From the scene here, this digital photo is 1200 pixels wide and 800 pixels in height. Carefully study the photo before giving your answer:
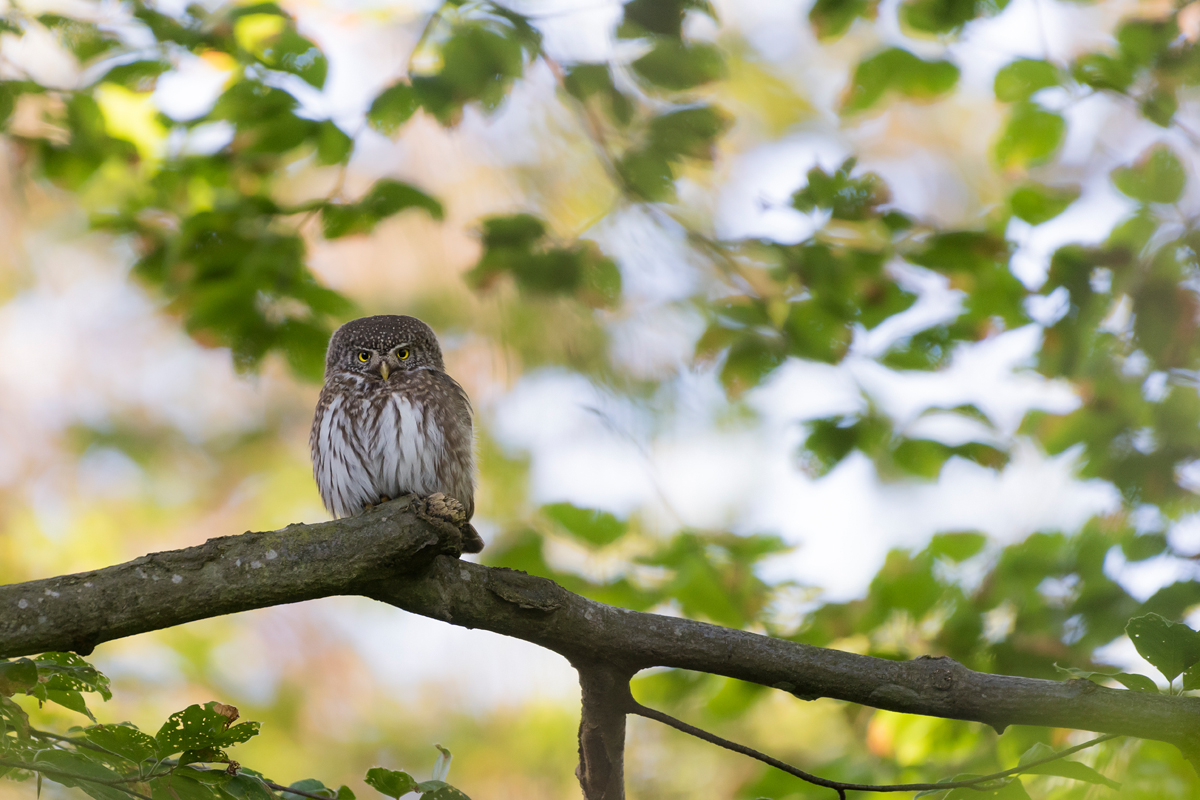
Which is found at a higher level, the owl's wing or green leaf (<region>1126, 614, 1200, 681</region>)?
the owl's wing

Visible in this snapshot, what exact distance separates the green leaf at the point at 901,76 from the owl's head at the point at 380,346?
6.43ft

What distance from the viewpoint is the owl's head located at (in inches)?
139

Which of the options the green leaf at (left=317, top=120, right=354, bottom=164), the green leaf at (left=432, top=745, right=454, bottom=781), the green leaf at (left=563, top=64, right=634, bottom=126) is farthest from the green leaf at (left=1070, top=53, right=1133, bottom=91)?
the green leaf at (left=432, top=745, right=454, bottom=781)

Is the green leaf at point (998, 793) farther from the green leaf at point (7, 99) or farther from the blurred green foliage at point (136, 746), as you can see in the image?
the green leaf at point (7, 99)

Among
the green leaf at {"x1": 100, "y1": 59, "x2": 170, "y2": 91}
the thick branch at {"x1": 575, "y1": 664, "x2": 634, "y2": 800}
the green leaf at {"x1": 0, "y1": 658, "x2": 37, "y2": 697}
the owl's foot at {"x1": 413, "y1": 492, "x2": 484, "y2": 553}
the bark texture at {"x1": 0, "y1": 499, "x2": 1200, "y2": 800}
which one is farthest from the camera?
the green leaf at {"x1": 100, "y1": 59, "x2": 170, "y2": 91}

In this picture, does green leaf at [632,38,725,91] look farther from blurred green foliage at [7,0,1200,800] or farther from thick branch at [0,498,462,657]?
thick branch at [0,498,462,657]

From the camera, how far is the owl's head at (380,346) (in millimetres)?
3531

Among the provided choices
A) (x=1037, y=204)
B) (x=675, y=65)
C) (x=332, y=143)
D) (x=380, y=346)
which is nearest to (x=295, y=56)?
(x=332, y=143)

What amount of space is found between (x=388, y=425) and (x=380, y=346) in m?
0.45

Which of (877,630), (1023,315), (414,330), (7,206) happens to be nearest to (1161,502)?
(1023,315)

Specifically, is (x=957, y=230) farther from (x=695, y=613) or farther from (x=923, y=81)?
(x=695, y=613)

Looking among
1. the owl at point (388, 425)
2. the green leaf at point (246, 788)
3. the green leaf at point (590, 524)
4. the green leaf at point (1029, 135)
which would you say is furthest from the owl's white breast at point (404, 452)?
the green leaf at point (1029, 135)

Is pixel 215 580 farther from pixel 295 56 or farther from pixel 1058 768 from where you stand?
pixel 295 56

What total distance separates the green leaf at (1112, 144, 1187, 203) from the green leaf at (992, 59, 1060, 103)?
1.44ft
